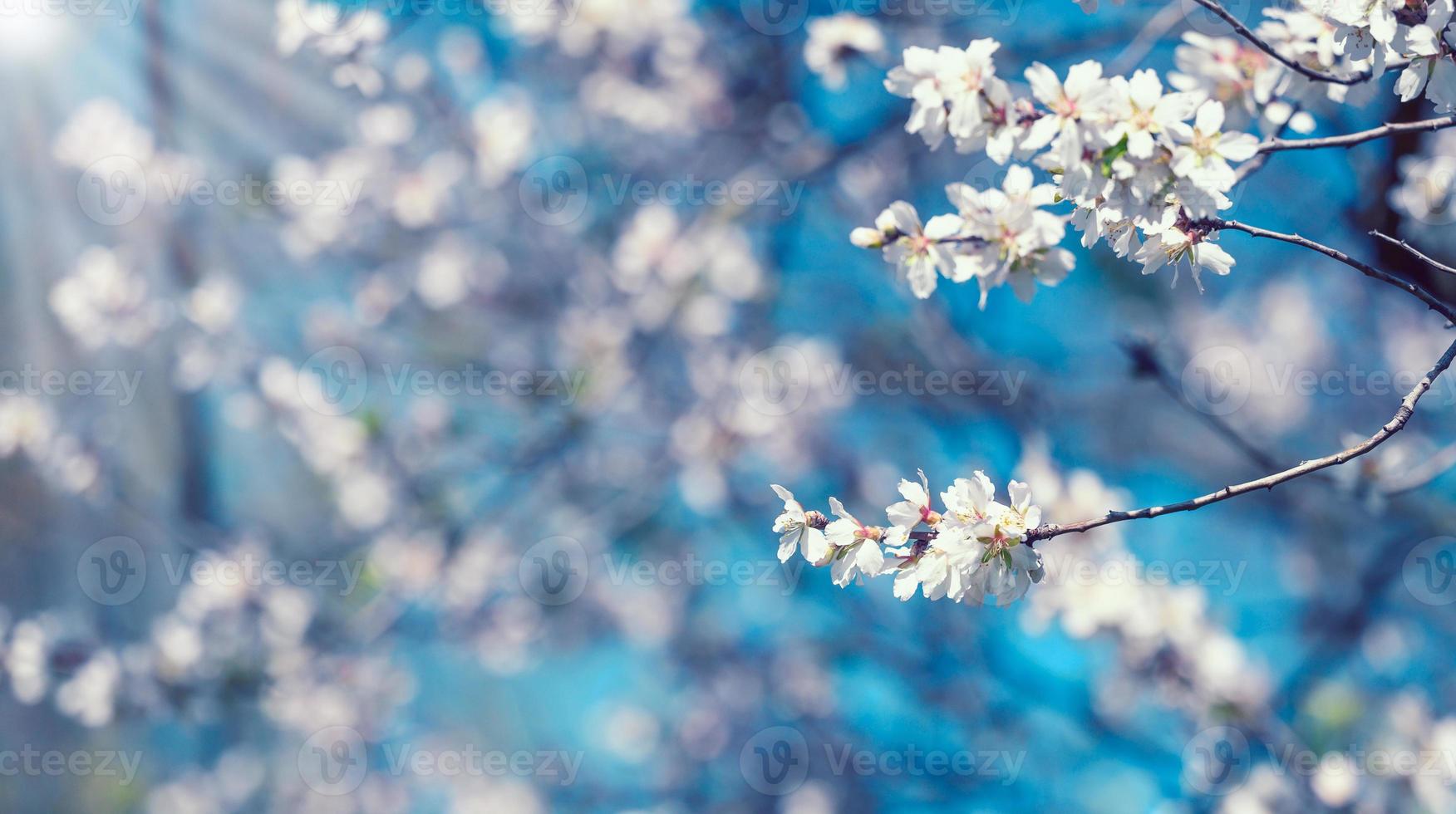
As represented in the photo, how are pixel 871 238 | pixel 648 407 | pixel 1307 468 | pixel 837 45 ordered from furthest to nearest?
pixel 648 407, pixel 837 45, pixel 871 238, pixel 1307 468

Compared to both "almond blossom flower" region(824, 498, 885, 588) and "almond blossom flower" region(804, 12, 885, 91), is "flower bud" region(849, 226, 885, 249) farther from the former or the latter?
"almond blossom flower" region(804, 12, 885, 91)

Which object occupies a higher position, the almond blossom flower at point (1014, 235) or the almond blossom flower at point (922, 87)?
the almond blossom flower at point (922, 87)

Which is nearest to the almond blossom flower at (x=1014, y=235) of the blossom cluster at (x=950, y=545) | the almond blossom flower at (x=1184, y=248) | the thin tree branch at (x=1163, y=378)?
the almond blossom flower at (x=1184, y=248)

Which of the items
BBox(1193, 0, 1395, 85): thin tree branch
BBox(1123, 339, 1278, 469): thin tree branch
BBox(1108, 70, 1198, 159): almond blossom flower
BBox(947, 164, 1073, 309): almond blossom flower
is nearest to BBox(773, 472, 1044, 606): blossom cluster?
BBox(947, 164, 1073, 309): almond blossom flower

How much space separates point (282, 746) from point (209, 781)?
428mm

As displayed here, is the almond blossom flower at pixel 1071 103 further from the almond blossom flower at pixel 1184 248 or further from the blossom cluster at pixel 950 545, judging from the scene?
the blossom cluster at pixel 950 545

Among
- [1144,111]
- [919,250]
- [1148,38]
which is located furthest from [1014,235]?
[1148,38]

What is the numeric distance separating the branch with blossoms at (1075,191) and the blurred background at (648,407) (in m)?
1.11

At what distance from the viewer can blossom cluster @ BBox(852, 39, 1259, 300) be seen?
677 millimetres

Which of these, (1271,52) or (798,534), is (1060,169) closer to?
(1271,52)

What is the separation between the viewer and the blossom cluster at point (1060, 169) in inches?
26.7

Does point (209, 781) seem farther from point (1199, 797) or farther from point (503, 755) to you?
point (1199, 797)

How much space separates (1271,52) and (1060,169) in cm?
23

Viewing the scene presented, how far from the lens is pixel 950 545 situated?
77 centimetres
